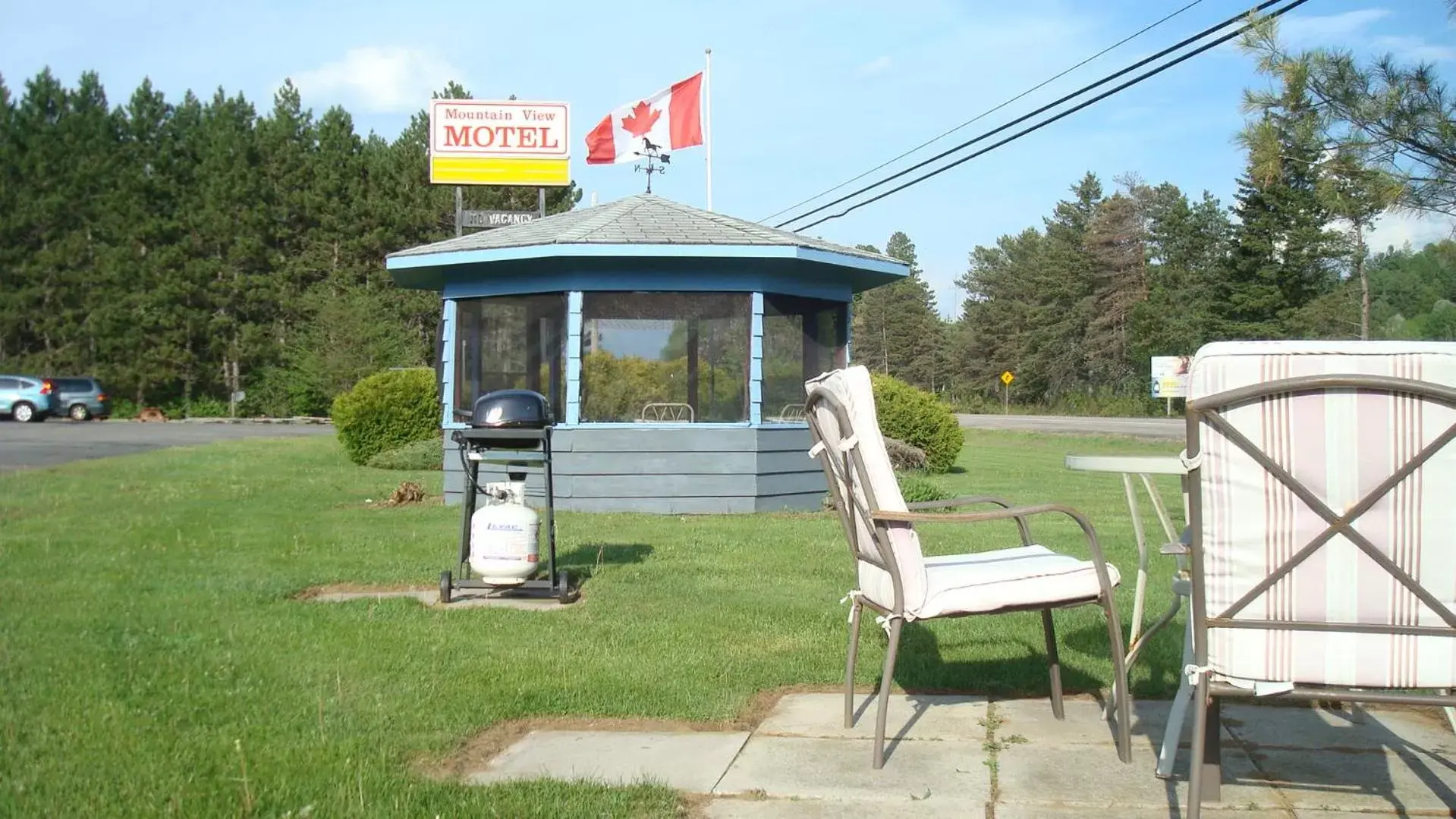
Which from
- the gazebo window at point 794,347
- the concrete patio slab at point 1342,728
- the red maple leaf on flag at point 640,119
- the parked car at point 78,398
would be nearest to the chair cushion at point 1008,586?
the concrete patio slab at point 1342,728

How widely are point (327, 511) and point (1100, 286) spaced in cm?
5480

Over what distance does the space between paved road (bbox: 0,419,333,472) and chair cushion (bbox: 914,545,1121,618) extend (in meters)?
15.7

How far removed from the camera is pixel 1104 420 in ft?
138

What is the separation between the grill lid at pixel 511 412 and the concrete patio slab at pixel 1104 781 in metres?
3.43

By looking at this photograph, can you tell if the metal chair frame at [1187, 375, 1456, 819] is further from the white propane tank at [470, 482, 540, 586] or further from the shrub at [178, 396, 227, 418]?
the shrub at [178, 396, 227, 418]

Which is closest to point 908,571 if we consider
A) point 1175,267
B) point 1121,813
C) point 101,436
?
point 1121,813

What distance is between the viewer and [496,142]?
66.9 ft

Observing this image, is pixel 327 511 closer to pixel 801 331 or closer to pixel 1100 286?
pixel 801 331

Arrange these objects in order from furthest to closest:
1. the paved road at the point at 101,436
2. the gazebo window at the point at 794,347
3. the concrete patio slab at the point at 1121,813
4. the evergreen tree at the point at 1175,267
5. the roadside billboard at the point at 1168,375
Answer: the evergreen tree at the point at 1175,267, the roadside billboard at the point at 1168,375, the paved road at the point at 101,436, the gazebo window at the point at 794,347, the concrete patio slab at the point at 1121,813

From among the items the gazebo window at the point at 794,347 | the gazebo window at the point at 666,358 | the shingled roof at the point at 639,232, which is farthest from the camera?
the gazebo window at the point at 794,347

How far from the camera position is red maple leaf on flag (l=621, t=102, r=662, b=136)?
63.4 feet

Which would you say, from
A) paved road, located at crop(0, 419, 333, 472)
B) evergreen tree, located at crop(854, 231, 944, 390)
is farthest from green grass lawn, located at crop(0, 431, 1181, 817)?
evergreen tree, located at crop(854, 231, 944, 390)

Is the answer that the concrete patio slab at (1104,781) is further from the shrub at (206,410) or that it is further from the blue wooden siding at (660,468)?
the shrub at (206,410)

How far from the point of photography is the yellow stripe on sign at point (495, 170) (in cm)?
2033
